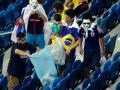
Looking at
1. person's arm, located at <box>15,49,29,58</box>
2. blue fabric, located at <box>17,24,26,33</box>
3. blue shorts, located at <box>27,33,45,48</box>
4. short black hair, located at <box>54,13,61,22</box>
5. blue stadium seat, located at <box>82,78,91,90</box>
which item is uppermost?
short black hair, located at <box>54,13,61,22</box>

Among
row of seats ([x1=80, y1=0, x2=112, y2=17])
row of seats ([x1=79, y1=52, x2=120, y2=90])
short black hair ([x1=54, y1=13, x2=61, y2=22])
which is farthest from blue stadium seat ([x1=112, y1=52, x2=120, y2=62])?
row of seats ([x1=80, y1=0, x2=112, y2=17])

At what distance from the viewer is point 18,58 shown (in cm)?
929

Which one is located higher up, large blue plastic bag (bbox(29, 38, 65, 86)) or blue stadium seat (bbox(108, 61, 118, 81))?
large blue plastic bag (bbox(29, 38, 65, 86))

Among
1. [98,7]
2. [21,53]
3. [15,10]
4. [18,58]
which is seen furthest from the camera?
[15,10]

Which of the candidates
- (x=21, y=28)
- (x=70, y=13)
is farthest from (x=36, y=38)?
(x=70, y=13)

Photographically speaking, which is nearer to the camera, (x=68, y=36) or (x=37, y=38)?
(x=68, y=36)

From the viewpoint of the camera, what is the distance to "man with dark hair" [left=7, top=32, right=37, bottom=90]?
918 cm

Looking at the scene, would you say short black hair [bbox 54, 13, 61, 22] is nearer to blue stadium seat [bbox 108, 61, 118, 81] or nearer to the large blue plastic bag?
the large blue plastic bag

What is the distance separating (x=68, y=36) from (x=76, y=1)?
6.83 feet

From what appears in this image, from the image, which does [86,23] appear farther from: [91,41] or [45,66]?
[45,66]

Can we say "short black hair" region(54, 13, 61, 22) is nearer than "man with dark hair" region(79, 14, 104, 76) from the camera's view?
No

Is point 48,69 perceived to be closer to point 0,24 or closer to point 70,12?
point 70,12

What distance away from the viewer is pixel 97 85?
9.60 m

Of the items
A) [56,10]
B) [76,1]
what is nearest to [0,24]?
[76,1]
